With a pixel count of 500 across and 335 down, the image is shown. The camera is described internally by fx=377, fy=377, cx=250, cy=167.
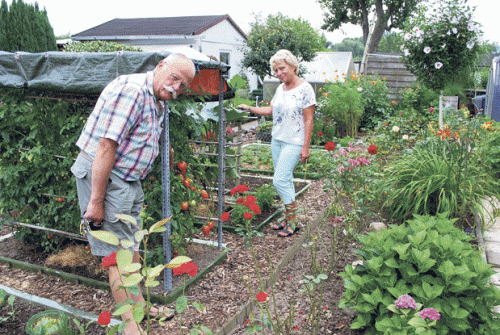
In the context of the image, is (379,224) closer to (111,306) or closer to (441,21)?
(111,306)

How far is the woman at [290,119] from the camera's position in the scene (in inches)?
135

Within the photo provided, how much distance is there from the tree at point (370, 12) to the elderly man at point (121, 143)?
2355cm

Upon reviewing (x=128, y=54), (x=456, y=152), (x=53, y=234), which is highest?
(x=128, y=54)

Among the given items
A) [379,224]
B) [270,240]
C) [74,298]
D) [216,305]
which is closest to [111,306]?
[74,298]

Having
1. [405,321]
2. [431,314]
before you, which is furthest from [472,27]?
[431,314]

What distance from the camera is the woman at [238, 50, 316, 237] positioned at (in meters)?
Answer: 3.43

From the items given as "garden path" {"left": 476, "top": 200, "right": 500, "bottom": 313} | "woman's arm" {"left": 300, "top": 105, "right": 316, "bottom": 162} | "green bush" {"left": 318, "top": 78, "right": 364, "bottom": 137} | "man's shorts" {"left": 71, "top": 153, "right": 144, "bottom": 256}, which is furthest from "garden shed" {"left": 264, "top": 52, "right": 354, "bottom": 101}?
"man's shorts" {"left": 71, "top": 153, "right": 144, "bottom": 256}

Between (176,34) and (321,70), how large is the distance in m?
6.91

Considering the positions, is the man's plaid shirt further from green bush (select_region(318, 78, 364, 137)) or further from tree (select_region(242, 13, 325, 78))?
tree (select_region(242, 13, 325, 78))

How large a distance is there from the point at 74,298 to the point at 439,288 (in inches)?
90.6

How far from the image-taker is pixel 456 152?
3.90 m

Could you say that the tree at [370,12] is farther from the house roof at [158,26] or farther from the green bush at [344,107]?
the green bush at [344,107]

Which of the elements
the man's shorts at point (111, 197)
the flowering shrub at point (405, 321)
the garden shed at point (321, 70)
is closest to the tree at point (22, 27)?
the garden shed at point (321, 70)

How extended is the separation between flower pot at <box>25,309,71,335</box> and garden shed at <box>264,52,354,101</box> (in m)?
10.6
